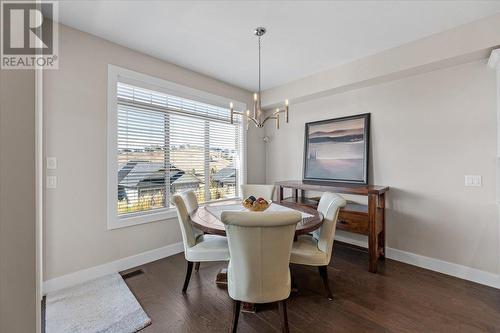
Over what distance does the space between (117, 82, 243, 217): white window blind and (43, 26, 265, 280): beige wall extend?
0.25 m

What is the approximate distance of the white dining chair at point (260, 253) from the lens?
1.41 meters

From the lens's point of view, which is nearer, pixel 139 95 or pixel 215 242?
pixel 215 242

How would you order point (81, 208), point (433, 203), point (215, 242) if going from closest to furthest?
point (215, 242)
point (81, 208)
point (433, 203)

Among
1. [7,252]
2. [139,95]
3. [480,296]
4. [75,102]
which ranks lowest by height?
[480,296]

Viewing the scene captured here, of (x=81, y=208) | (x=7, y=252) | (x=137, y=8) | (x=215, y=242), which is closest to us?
(x=7, y=252)

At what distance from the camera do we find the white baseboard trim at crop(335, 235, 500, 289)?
2.31 m

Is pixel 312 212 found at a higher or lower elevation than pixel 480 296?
higher

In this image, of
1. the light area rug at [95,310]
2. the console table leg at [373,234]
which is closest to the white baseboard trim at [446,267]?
the console table leg at [373,234]

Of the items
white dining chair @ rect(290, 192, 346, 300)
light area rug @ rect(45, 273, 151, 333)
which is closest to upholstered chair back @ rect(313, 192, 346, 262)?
white dining chair @ rect(290, 192, 346, 300)

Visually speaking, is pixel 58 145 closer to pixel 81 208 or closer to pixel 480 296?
pixel 81 208

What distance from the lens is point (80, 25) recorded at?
225cm

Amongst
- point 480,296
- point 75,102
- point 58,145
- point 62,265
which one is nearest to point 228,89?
point 75,102

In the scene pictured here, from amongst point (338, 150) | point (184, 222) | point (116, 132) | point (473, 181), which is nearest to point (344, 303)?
point (184, 222)

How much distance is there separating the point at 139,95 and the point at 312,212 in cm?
265
